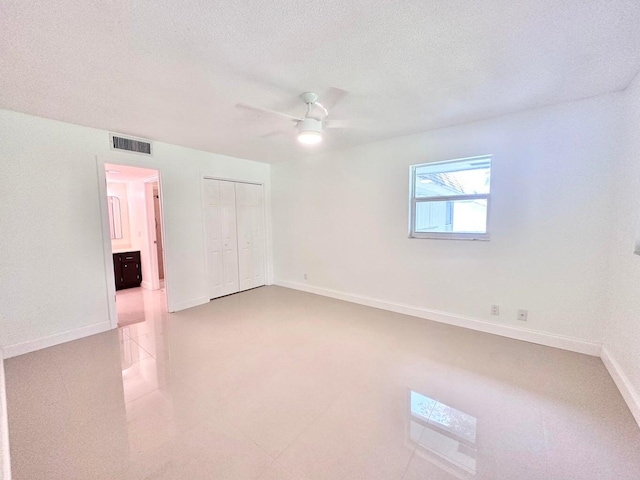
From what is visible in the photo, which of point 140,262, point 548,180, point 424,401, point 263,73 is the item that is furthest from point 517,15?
point 140,262

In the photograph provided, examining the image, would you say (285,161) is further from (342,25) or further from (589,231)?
(589,231)

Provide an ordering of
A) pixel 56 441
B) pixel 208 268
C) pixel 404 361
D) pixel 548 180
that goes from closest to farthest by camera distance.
Answer: pixel 56 441 → pixel 404 361 → pixel 548 180 → pixel 208 268

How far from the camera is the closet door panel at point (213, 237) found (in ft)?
14.5

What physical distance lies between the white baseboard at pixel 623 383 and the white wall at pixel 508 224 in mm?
257

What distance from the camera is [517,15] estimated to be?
148 cm

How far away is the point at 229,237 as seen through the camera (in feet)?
15.7

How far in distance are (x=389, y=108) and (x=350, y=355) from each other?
252cm

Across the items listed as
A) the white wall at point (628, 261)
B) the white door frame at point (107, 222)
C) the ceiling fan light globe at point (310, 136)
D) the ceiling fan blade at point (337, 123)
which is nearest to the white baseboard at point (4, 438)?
the white door frame at point (107, 222)

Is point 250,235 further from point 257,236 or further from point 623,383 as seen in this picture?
point 623,383

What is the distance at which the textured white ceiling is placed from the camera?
144 cm

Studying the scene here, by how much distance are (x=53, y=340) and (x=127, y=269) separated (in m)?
2.70

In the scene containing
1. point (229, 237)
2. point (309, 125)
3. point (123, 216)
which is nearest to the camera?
point (309, 125)

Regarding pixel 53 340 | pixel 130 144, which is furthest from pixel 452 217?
pixel 53 340

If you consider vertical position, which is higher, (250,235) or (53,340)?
(250,235)
